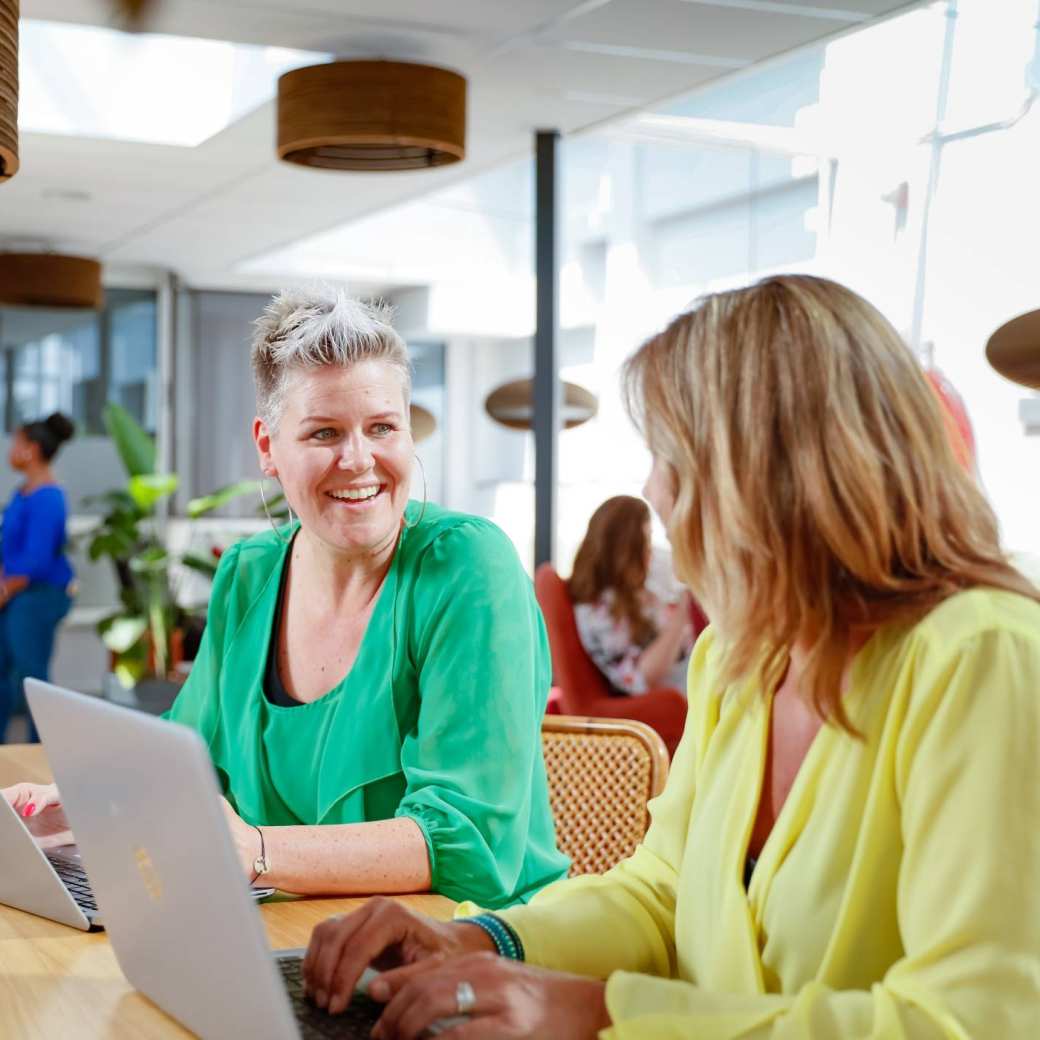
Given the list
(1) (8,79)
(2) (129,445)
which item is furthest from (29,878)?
(2) (129,445)

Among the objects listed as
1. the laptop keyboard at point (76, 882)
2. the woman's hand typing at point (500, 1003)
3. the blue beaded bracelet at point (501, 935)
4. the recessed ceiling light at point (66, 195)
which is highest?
the recessed ceiling light at point (66, 195)

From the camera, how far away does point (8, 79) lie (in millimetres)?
2148

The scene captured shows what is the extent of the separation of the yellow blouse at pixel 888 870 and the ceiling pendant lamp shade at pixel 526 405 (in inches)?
172

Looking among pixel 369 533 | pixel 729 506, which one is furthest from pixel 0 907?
pixel 729 506

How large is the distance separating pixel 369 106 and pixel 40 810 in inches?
118

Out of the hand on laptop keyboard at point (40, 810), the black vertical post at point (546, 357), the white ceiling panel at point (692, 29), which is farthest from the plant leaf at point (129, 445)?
the hand on laptop keyboard at point (40, 810)

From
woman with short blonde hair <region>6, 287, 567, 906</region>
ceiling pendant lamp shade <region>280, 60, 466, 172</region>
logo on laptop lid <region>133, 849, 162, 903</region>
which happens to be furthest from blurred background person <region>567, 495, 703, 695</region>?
logo on laptop lid <region>133, 849, 162, 903</region>

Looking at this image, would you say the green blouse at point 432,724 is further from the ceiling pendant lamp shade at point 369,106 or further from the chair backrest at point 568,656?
the chair backrest at point 568,656

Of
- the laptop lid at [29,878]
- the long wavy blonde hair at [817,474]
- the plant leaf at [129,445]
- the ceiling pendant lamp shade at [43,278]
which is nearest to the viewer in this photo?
the long wavy blonde hair at [817,474]

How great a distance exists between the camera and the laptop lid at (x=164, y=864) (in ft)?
3.26

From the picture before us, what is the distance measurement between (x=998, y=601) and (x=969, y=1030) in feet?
0.97

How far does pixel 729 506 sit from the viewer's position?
3.73 feet

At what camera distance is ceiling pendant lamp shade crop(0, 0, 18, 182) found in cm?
211

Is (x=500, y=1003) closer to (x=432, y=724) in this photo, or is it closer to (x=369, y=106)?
(x=432, y=724)
